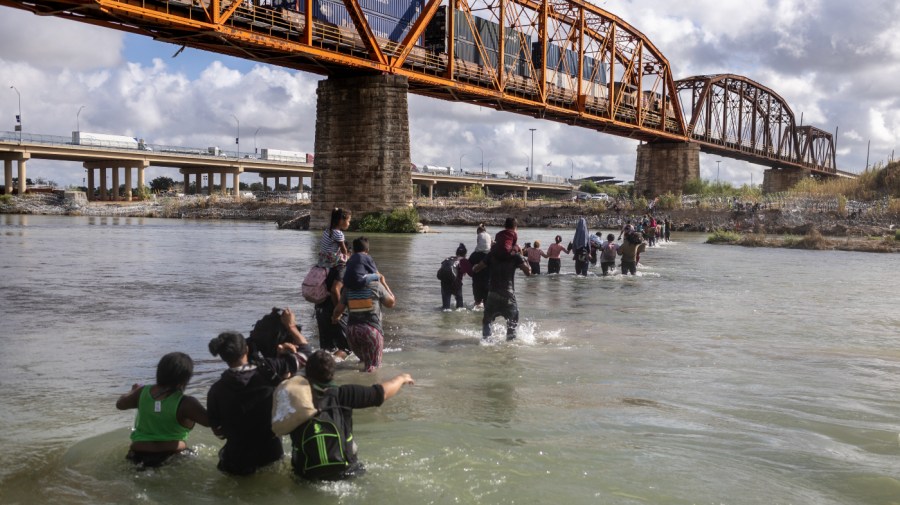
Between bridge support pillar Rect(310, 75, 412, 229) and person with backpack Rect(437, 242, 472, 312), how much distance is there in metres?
26.8

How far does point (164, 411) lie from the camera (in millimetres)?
5168

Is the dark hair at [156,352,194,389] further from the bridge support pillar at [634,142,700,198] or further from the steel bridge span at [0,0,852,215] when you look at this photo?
the bridge support pillar at [634,142,700,198]

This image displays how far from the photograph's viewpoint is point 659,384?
806 centimetres

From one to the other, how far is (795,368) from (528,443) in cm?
457

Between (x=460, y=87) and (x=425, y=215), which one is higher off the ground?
(x=460, y=87)

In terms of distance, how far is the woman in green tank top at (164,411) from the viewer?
5.02m

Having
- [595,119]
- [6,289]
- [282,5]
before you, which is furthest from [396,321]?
[595,119]

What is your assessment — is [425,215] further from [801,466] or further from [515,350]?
[801,466]

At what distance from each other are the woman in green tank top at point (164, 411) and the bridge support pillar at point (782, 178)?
134 metres

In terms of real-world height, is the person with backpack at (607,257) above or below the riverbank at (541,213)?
below

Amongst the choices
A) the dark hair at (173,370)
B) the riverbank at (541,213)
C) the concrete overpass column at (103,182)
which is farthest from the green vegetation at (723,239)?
the concrete overpass column at (103,182)

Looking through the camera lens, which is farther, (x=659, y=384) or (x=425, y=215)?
(x=425, y=215)

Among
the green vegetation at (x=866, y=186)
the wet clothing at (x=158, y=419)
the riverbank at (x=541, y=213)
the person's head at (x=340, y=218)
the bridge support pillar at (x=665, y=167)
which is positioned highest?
the bridge support pillar at (x=665, y=167)

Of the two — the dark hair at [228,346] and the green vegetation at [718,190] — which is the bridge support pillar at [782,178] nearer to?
the green vegetation at [718,190]
